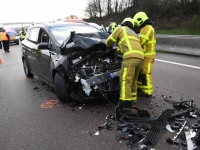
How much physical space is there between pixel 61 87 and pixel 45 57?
1.12 metres

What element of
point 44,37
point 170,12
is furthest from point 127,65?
point 170,12

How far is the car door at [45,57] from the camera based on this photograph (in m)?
5.21

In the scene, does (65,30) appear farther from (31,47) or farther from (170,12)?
(170,12)

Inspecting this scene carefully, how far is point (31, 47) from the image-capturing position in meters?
6.41

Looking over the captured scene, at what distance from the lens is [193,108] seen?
417 centimetres

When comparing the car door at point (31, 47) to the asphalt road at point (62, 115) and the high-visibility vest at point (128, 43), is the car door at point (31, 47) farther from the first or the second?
the high-visibility vest at point (128, 43)

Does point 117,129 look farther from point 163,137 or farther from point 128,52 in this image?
point 128,52

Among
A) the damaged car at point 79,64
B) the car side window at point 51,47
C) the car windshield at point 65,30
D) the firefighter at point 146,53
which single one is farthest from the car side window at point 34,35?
the firefighter at point 146,53

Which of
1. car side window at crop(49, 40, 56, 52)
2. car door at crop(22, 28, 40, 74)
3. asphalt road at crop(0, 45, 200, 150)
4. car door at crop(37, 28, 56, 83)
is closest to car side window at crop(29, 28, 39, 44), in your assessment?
car door at crop(22, 28, 40, 74)

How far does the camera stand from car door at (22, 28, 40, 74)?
20.6 ft

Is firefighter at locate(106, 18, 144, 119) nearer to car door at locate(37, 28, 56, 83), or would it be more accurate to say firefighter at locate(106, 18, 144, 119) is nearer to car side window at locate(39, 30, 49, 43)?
car door at locate(37, 28, 56, 83)

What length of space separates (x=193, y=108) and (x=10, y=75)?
21.3 ft

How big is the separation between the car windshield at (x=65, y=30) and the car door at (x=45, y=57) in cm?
19

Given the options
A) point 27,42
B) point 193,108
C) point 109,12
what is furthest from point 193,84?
point 109,12
